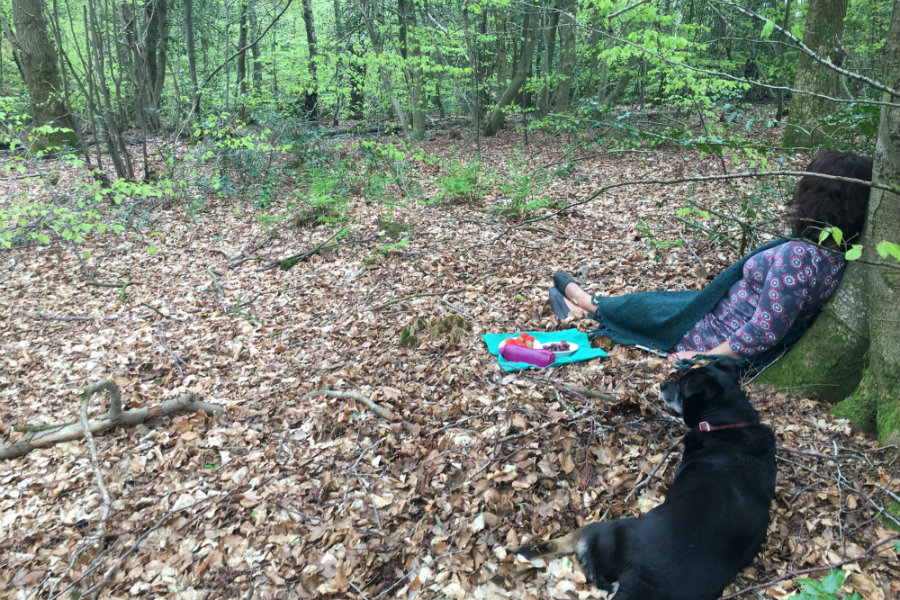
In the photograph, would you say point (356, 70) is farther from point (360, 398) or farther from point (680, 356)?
point (680, 356)

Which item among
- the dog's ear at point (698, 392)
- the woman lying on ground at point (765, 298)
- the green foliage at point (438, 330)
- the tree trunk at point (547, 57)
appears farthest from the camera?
the tree trunk at point (547, 57)

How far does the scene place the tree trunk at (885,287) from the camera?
224cm

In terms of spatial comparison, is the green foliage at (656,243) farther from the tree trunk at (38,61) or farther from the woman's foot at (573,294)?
the tree trunk at (38,61)

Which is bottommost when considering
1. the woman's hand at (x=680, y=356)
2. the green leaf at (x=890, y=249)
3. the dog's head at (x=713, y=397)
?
the woman's hand at (x=680, y=356)

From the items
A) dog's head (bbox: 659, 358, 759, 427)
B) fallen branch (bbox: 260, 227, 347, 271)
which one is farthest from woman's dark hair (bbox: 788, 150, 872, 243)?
fallen branch (bbox: 260, 227, 347, 271)

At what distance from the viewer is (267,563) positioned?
264cm

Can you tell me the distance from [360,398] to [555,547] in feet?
6.15

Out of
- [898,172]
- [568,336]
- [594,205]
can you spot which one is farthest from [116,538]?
[594,205]

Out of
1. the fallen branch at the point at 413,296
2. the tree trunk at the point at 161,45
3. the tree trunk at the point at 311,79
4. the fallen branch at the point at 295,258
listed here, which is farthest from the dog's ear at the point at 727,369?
the tree trunk at the point at 161,45

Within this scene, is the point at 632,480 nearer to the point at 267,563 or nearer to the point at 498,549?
the point at 498,549

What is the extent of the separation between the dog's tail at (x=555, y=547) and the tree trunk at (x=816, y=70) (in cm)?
674

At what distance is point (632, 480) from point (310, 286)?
461cm

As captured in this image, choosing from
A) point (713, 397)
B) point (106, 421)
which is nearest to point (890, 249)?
point (713, 397)

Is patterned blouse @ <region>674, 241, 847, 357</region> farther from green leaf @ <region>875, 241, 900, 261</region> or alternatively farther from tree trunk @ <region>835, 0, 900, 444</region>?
green leaf @ <region>875, 241, 900, 261</region>
